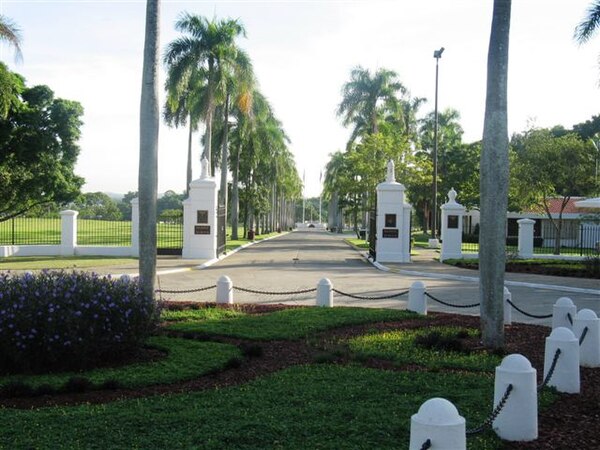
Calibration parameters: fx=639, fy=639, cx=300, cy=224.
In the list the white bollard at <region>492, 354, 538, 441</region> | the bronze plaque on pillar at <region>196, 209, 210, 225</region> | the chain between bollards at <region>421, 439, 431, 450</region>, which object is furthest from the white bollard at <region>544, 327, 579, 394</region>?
the bronze plaque on pillar at <region>196, 209, 210, 225</region>

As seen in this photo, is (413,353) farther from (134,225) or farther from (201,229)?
(134,225)

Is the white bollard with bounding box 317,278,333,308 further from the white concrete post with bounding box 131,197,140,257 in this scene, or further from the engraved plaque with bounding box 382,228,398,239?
the white concrete post with bounding box 131,197,140,257

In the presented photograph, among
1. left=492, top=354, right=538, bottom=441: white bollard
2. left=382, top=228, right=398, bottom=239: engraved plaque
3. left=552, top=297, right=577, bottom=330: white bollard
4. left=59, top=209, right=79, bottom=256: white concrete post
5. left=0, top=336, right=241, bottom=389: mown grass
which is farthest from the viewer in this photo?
left=59, top=209, right=79, bottom=256: white concrete post

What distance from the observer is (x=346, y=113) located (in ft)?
164

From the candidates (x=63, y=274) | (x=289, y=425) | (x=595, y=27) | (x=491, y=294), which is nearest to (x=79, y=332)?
(x=63, y=274)

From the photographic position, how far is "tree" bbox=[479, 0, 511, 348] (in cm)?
924

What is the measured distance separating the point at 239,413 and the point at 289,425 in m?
0.56

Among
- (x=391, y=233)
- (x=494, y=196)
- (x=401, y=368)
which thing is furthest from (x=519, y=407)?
(x=391, y=233)

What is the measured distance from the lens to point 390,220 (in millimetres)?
28359

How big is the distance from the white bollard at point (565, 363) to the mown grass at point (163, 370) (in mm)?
3810

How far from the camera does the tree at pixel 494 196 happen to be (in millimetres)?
9242

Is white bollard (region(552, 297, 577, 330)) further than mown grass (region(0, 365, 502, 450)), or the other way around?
white bollard (region(552, 297, 577, 330))

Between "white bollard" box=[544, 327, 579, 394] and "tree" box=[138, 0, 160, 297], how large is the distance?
605 centimetres

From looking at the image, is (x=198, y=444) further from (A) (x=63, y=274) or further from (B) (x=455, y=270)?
(B) (x=455, y=270)
